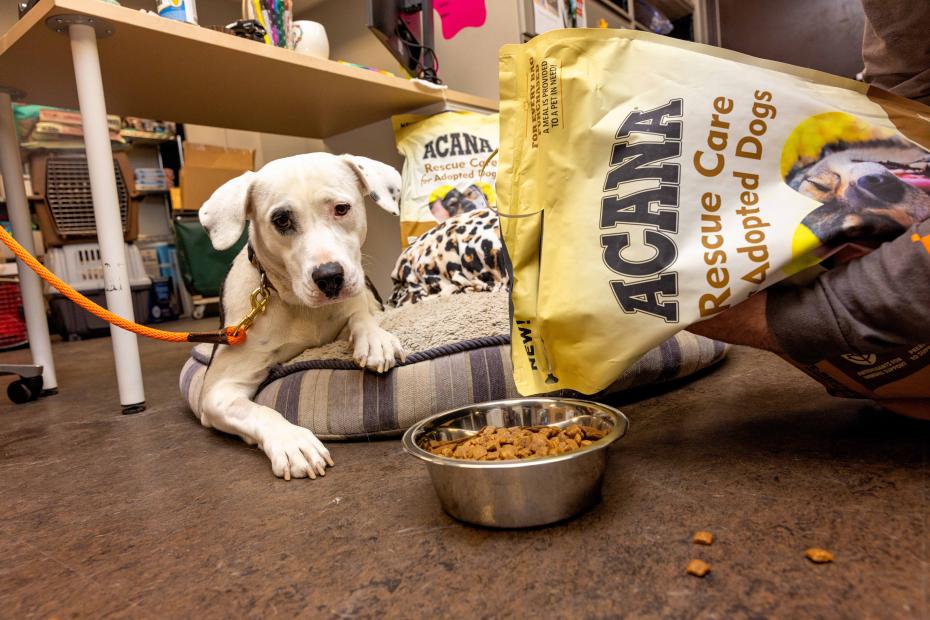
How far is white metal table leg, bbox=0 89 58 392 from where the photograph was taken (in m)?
1.81

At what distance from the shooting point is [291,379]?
1252 mm

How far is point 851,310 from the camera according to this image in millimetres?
719

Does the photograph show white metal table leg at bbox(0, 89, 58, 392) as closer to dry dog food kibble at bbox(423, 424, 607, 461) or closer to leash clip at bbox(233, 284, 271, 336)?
leash clip at bbox(233, 284, 271, 336)

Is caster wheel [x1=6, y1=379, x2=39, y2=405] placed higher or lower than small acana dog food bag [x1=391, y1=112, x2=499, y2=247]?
lower

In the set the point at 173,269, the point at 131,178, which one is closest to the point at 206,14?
the point at 131,178

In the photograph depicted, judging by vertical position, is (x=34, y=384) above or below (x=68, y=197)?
below

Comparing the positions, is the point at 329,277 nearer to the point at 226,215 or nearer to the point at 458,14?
the point at 226,215

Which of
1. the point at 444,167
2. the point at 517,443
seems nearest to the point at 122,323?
the point at 517,443

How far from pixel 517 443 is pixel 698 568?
0.28 metres

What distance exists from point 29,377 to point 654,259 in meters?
1.98

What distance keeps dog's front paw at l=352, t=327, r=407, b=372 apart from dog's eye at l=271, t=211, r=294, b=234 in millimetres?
269

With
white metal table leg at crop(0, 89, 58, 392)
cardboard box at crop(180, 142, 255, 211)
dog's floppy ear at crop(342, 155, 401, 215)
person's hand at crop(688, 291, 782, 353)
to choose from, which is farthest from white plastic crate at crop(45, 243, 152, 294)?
person's hand at crop(688, 291, 782, 353)

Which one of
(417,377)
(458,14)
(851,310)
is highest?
(458,14)

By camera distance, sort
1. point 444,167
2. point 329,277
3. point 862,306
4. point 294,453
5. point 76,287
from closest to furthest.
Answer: point 862,306, point 294,453, point 329,277, point 444,167, point 76,287
